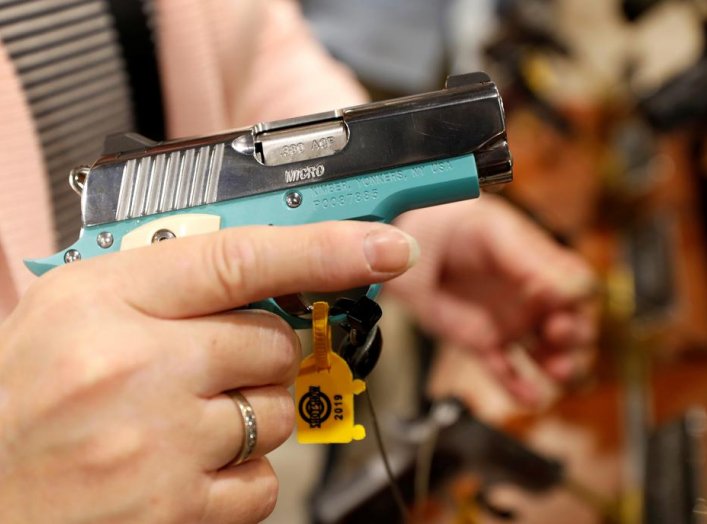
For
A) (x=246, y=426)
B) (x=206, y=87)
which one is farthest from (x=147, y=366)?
(x=206, y=87)

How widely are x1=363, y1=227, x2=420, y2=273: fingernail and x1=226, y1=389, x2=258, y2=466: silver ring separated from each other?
0.10 meters

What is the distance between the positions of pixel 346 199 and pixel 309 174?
26mm

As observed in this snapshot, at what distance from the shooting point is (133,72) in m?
0.56

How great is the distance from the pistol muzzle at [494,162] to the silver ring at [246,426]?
0.60ft

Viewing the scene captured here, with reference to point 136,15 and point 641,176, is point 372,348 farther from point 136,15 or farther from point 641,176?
point 641,176

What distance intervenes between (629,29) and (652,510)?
3.66 feet

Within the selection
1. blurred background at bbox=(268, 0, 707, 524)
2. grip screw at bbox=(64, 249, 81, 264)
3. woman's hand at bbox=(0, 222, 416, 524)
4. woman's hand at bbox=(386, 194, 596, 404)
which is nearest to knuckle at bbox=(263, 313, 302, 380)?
woman's hand at bbox=(0, 222, 416, 524)

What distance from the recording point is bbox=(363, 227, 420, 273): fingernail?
309mm

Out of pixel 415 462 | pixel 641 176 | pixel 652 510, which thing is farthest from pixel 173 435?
pixel 641 176

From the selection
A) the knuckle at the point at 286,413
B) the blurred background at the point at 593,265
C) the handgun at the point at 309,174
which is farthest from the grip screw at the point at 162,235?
the blurred background at the point at 593,265

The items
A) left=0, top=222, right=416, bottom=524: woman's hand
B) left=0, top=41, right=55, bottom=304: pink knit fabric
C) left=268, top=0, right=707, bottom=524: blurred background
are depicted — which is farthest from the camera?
left=268, top=0, right=707, bottom=524: blurred background

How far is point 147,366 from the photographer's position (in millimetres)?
292

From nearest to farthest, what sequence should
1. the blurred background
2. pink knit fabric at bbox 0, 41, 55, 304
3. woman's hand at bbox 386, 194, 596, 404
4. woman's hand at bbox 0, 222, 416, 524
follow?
woman's hand at bbox 0, 222, 416, 524
pink knit fabric at bbox 0, 41, 55, 304
the blurred background
woman's hand at bbox 386, 194, 596, 404

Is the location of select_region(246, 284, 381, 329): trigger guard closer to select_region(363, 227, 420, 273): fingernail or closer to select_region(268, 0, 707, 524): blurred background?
select_region(363, 227, 420, 273): fingernail
